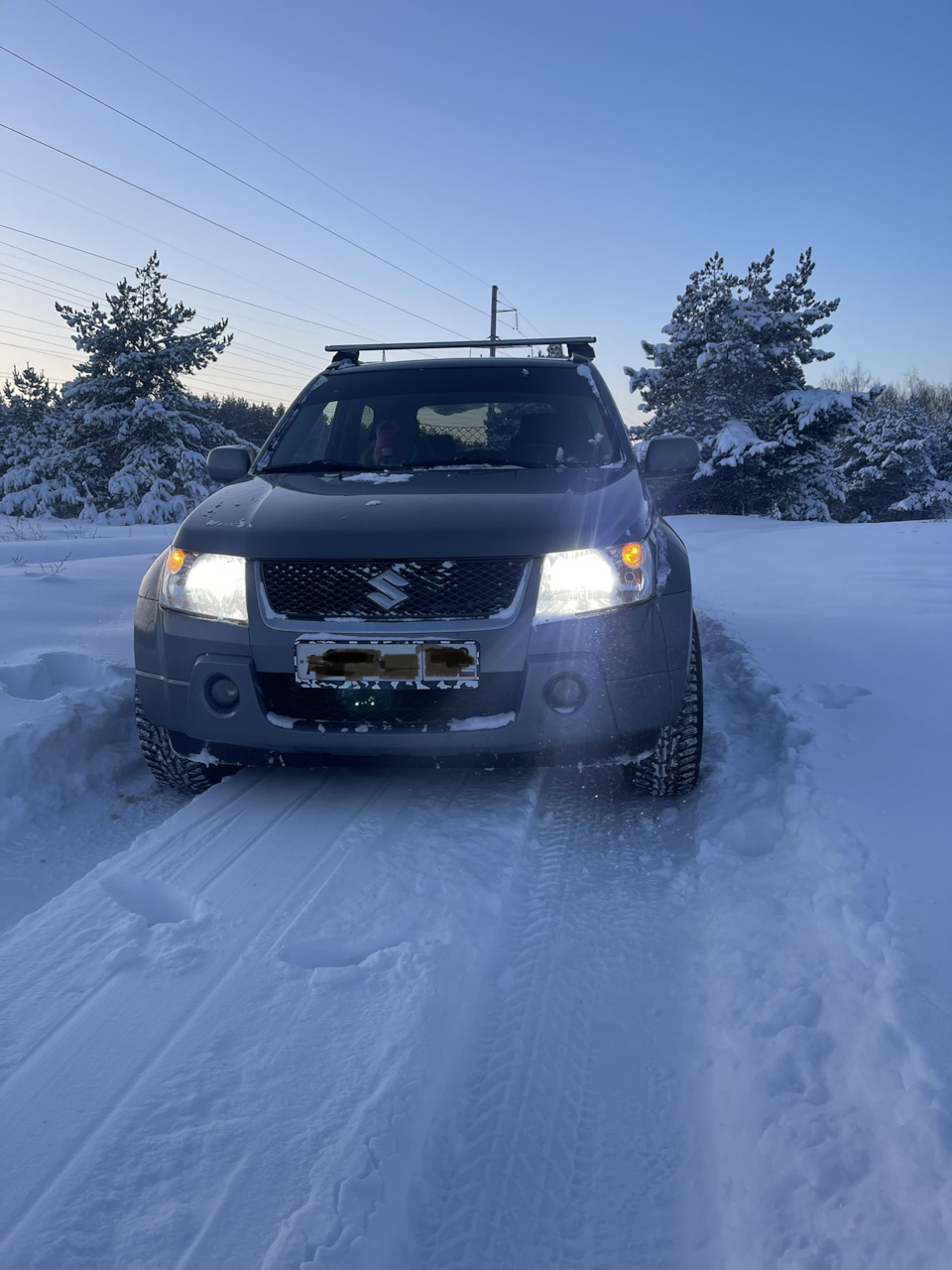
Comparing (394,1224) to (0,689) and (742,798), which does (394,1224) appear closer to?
(742,798)

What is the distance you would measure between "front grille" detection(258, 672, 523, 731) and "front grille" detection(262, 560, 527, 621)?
23cm

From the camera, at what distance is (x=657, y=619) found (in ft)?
9.07

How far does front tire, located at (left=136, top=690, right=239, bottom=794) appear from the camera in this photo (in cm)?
307

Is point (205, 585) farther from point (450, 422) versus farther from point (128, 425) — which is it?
point (128, 425)

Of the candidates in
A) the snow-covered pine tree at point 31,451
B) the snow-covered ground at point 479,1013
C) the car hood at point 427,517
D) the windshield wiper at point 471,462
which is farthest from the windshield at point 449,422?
the snow-covered pine tree at point 31,451

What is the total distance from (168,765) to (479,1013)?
1740 millimetres

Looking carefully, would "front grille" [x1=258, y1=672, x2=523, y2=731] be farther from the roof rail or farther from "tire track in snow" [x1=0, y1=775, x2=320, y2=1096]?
the roof rail

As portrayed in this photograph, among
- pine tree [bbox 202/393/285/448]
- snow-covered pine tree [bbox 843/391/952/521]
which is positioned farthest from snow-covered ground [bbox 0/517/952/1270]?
pine tree [bbox 202/393/285/448]

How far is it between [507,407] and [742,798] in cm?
206

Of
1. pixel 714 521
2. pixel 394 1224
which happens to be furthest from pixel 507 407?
pixel 714 521

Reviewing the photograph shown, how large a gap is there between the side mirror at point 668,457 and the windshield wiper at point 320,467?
4.08ft

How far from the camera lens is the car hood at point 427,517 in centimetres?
267

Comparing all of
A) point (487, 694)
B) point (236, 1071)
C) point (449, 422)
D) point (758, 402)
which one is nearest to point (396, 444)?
point (449, 422)

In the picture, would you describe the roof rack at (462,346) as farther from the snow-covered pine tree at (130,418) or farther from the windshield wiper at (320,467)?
the snow-covered pine tree at (130,418)
